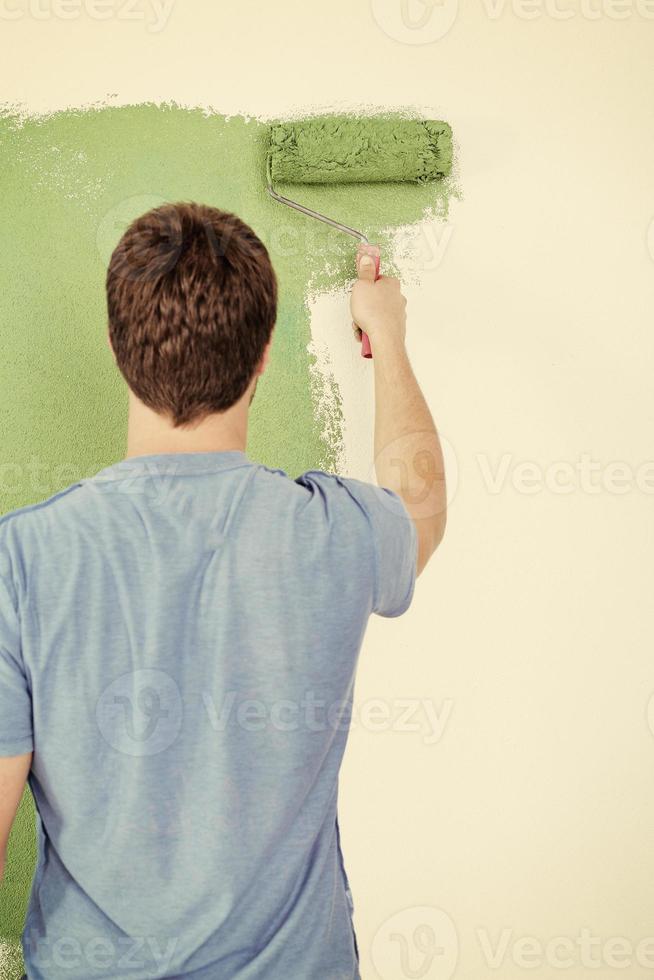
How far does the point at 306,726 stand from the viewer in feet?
Result: 2.68

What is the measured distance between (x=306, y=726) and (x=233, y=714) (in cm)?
8

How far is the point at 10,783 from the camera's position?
0.79 meters

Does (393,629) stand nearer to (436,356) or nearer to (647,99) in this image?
(436,356)

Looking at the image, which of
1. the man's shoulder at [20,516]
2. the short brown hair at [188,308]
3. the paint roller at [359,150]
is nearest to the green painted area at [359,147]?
the paint roller at [359,150]

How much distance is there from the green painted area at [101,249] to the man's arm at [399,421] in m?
0.08

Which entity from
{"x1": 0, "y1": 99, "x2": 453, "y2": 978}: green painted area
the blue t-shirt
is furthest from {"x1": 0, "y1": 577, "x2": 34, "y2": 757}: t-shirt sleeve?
{"x1": 0, "y1": 99, "x2": 453, "y2": 978}: green painted area

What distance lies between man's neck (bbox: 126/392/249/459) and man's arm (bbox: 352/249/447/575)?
0.24 meters

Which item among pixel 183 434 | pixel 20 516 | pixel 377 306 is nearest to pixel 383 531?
pixel 183 434

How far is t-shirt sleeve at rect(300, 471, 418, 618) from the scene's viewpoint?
850 mm

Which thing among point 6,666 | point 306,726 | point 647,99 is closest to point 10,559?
point 6,666

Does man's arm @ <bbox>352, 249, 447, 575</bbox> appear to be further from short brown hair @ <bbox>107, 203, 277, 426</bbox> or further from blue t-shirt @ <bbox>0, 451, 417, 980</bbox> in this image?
short brown hair @ <bbox>107, 203, 277, 426</bbox>

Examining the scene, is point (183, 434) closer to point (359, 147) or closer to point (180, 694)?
point (180, 694)

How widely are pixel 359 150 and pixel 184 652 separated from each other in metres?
0.80

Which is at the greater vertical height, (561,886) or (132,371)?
(132,371)
